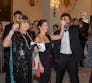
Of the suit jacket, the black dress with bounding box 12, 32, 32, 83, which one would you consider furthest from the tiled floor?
the black dress with bounding box 12, 32, 32, 83

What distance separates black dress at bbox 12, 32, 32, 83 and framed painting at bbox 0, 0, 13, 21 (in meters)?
6.84

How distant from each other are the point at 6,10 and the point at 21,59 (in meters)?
7.10

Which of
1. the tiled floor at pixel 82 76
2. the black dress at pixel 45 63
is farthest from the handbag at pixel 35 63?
the tiled floor at pixel 82 76

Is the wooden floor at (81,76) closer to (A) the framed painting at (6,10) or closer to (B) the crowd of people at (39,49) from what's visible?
(B) the crowd of people at (39,49)

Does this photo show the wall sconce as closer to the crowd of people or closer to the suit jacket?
the crowd of people

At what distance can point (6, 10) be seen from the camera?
1130 centimetres

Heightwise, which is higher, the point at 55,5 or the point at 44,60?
the point at 55,5

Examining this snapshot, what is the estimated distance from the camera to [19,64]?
440 cm

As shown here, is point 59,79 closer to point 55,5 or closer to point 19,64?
point 19,64

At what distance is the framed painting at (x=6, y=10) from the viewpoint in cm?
1118

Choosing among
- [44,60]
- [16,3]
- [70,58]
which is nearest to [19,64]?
[44,60]

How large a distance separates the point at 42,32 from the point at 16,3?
6502 millimetres

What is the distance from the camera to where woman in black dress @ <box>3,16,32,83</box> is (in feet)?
14.3

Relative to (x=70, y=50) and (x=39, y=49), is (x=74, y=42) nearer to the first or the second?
(x=70, y=50)
